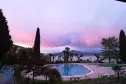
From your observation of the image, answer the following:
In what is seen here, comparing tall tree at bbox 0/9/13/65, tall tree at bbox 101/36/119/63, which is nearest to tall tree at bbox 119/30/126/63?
tall tree at bbox 101/36/119/63

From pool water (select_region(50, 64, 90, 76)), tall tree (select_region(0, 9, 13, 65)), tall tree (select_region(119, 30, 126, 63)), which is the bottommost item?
pool water (select_region(50, 64, 90, 76))

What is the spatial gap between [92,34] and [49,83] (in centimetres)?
2033

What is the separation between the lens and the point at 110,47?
39.5 metres

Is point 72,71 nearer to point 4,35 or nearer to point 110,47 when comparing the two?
point 110,47

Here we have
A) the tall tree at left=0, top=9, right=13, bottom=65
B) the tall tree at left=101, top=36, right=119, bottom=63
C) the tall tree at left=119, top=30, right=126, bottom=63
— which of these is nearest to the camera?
the tall tree at left=0, top=9, right=13, bottom=65

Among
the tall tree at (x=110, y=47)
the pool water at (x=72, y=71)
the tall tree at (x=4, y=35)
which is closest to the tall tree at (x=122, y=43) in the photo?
the tall tree at (x=110, y=47)

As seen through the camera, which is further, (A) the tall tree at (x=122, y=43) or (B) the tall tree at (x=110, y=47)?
(B) the tall tree at (x=110, y=47)

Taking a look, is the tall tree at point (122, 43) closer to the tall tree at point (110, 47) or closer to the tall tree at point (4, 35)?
the tall tree at point (110, 47)

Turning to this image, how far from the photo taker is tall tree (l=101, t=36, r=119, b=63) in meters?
39.3

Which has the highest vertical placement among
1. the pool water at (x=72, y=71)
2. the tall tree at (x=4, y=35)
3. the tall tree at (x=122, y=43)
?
the tall tree at (x=122, y=43)

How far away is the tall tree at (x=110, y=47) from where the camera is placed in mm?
39281

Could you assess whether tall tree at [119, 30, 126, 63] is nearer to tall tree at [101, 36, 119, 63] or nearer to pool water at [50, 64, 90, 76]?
Result: tall tree at [101, 36, 119, 63]

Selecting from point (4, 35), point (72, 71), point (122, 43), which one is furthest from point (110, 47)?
point (4, 35)

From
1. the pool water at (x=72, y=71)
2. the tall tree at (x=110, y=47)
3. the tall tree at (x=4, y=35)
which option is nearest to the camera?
the tall tree at (x=4, y=35)
